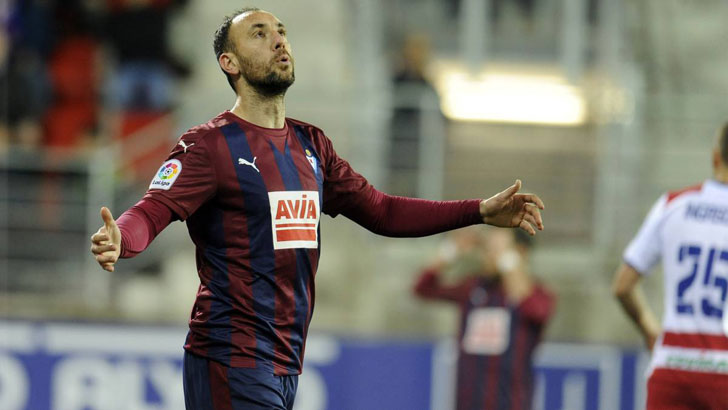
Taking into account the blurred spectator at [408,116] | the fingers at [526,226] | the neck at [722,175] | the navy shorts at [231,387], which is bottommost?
the navy shorts at [231,387]

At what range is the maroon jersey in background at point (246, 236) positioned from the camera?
453cm

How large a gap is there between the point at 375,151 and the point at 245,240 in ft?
21.0

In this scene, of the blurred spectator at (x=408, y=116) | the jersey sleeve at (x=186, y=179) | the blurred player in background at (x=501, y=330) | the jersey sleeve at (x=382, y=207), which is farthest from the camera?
the blurred spectator at (x=408, y=116)

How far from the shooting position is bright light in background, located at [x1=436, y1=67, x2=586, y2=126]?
1196 centimetres

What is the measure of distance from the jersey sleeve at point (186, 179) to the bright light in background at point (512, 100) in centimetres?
733

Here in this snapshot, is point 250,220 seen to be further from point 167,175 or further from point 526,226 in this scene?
point 526,226

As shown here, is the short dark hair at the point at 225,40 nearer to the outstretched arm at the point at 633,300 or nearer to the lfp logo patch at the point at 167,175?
the lfp logo patch at the point at 167,175

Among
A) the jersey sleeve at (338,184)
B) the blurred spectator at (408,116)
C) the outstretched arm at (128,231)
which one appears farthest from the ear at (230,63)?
the blurred spectator at (408,116)

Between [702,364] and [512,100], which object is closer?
[702,364]

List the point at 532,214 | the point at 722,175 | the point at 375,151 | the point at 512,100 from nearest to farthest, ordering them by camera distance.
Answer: the point at 532,214, the point at 722,175, the point at 375,151, the point at 512,100

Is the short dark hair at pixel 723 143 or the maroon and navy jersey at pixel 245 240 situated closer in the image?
the maroon and navy jersey at pixel 245 240

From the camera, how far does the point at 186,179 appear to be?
4465 mm

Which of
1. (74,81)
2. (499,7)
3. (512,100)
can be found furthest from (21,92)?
(499,7)

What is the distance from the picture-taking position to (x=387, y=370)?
961 centimetres
